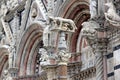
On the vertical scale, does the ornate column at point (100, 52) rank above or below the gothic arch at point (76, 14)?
below

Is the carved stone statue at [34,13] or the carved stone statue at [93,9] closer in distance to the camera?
the carved stone statue at [93,9]

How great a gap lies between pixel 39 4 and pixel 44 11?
0.59 metres

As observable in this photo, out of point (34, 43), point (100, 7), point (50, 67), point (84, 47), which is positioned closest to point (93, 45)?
point (100, 7)

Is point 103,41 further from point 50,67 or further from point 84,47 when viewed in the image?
point 84,47

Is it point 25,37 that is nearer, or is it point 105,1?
point 105,1

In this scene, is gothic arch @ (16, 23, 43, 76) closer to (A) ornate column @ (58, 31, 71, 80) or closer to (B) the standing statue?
(B) the standing statue

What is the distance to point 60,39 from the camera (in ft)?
32.0

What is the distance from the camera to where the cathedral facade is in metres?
9.71

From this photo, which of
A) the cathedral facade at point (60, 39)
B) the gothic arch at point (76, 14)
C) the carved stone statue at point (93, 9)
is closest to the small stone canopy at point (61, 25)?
the cathedral facade at point (60, 39)

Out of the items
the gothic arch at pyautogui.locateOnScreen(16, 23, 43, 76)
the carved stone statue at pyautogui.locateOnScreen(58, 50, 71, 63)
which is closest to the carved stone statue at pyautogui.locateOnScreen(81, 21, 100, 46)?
the carved stone statue at pyautogui.locateOnScreen(58, 50, 71, 63)

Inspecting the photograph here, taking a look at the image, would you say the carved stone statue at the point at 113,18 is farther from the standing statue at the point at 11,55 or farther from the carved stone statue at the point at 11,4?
the carved stone statue at the point at 11,4

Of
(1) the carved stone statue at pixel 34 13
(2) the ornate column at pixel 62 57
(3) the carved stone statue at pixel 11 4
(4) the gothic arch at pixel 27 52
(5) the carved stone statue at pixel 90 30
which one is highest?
(3) the carved stone statue at pixel 11 4

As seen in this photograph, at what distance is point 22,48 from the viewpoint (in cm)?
1614

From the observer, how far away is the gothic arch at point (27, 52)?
15.8 metres
